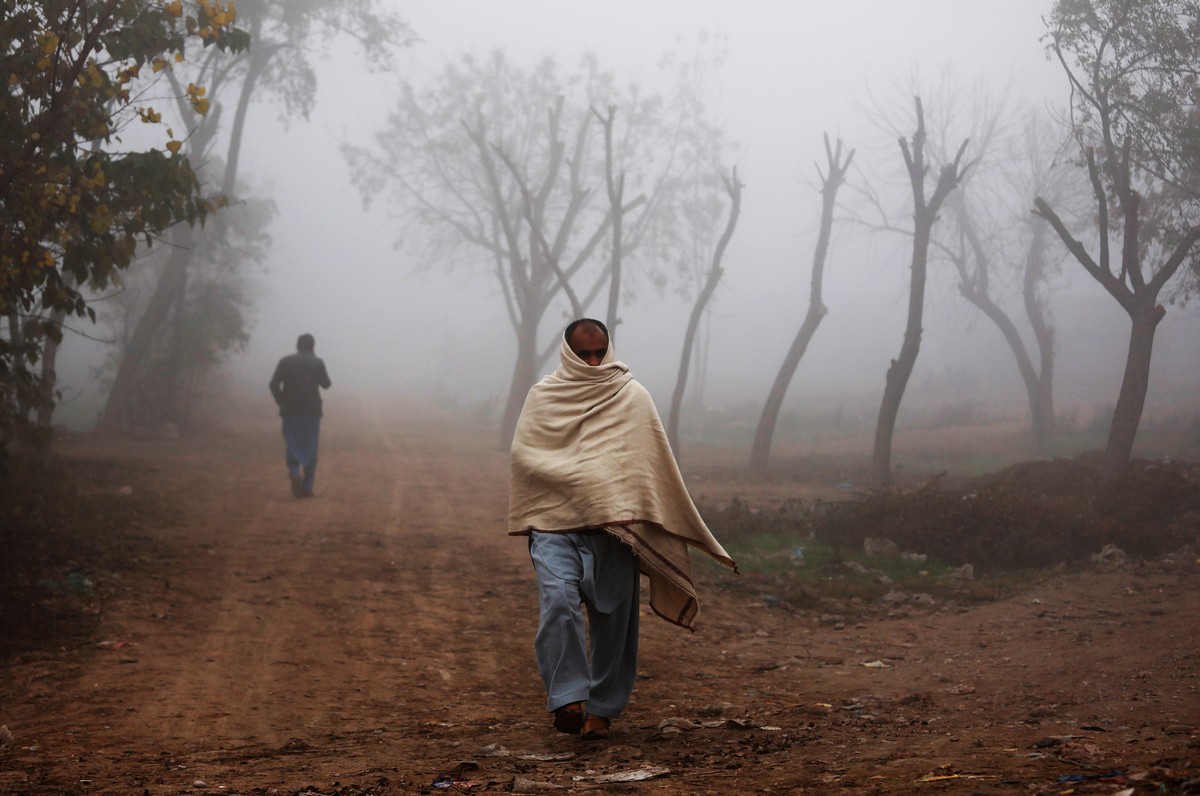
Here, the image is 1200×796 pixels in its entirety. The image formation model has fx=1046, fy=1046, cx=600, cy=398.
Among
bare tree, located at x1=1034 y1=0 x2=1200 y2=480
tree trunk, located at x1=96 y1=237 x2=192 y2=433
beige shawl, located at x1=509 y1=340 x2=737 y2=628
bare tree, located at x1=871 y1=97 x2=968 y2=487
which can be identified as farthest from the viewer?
tree trunk, located at x1=96 y1=237 x2=192 y2=433

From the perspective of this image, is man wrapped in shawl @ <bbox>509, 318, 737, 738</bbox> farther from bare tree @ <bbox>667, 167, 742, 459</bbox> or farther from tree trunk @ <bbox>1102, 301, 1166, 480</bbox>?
bare tree @ <bbox>667, 167, 742, 459</bbox>

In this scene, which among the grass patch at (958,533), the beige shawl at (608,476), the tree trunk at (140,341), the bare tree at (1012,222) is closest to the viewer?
the beige shawl at (608,476)

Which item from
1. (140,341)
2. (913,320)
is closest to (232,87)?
(140,341)

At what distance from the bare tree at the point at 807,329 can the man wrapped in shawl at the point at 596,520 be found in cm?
1323

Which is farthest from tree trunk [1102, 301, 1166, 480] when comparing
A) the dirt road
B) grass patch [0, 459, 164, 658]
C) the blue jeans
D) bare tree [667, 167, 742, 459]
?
grass patch [0, 459, 164, 658]

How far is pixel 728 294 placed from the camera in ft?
289

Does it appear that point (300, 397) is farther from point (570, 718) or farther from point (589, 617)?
point (570, 718)

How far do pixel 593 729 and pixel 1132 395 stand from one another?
9.41 meters

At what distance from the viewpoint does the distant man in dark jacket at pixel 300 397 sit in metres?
12.9

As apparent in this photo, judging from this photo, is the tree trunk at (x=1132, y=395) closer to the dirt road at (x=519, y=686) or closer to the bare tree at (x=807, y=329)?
the dirt road at (x=519, y=686)

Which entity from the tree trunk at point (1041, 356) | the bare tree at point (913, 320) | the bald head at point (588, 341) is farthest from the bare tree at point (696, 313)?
the bald head at point (588, 341)

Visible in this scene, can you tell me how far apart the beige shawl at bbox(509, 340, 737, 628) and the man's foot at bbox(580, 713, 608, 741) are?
66 centimetres

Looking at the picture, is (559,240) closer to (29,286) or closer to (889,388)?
(889,388)

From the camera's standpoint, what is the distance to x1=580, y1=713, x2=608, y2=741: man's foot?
4637 mm
